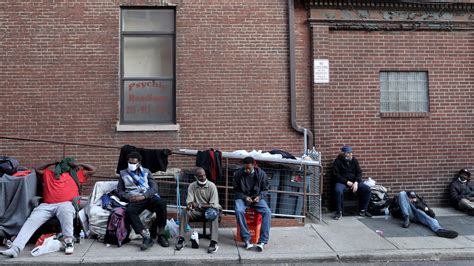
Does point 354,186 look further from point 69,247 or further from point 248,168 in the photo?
point 69,247

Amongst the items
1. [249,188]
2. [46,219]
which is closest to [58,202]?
[46,219]

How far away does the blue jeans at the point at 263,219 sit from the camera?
21.6 feet

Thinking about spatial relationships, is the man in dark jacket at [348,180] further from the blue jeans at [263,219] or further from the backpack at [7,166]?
the backpack at [7,166]

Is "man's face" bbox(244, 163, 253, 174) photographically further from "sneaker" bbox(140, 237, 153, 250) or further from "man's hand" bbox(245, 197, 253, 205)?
"sneaker" bbox(140, 237, 153, 250)

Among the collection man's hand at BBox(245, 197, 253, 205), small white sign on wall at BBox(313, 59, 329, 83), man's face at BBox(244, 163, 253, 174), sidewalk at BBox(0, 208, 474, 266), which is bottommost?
sidewalk at BBox(0, 208, 474, 266)

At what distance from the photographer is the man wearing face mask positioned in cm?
660

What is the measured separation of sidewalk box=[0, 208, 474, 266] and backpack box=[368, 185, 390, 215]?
0.89 meters

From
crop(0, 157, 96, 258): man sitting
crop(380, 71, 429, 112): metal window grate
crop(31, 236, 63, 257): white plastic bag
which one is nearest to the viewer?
crop(31, 236, 63, 257): white plastic bag

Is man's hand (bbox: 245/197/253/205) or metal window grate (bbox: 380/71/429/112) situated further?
metal window grate (bbox: 380/71/429/112)

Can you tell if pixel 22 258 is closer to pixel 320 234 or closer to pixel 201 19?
pixel 320 234

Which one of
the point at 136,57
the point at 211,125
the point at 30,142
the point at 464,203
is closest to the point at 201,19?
the point at 136,57

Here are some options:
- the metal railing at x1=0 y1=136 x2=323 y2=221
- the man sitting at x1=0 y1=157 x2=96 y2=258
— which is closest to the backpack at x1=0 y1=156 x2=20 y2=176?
the man sitting at x1=0 y1=157 x2=96 y2=258

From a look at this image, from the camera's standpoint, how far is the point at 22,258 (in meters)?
6.09

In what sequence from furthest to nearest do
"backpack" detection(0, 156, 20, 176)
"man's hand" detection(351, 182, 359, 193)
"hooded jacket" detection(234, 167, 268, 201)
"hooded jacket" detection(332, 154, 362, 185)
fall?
"hooded jacket" detection(332, 154, 362, 185) < "man's hand" detection(351, 182, 359, 193) < "backpack" detection(0, 156, 20, 176) < "hooded jacket" detection(234, 167, 268, 201)
